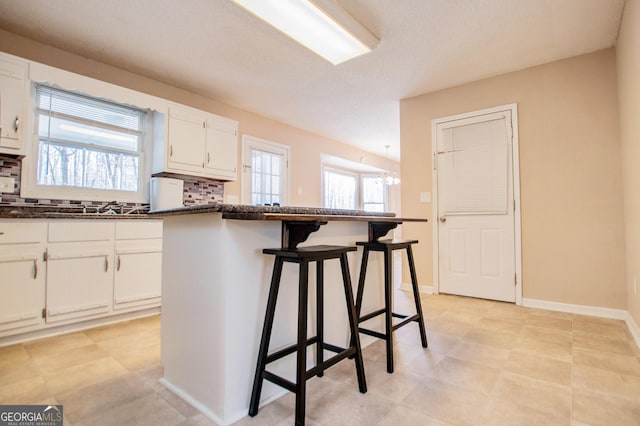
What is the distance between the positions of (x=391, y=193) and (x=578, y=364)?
687 centimetres

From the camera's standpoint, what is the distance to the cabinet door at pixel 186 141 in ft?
11.3

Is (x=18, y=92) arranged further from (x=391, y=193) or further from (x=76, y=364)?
(x=391, y=193)

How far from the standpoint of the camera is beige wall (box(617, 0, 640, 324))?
6.95 feet

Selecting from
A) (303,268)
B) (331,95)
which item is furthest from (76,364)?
(331,95)

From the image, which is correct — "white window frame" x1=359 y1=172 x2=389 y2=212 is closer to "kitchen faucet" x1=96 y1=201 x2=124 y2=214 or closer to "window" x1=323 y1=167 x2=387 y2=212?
"window" x1=323 y1=167 x2=387 y2=212

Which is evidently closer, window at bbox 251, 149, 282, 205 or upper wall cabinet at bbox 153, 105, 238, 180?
upper wall cabinet at bbox 153, 105, 238, 180

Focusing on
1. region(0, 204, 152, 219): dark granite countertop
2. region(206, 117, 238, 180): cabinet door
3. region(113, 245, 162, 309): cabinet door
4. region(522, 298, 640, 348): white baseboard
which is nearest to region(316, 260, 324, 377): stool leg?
region(0, 204, 152, 219): dark granite countertop

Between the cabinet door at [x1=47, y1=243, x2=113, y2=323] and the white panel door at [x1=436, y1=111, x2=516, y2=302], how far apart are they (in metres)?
3.43

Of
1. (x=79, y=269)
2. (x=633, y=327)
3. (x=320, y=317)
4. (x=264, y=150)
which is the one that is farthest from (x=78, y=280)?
(x=633, y=327)

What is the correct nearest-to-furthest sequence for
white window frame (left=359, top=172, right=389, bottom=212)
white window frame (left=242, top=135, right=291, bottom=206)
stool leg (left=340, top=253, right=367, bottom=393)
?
stool leg (left=340, top=253, right=367, bottom=393) → white window frame (left=242, top=135, right=291, bottom=206) → white window frame (left=359, top=172, right=389, bottom=212)

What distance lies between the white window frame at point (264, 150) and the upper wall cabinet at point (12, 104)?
2.41 m

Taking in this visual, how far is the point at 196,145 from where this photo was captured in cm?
365

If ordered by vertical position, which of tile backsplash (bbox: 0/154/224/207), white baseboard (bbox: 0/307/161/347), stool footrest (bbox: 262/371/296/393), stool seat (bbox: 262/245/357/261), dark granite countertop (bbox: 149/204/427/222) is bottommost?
white baseboard (bbox: 0/307/161/347)

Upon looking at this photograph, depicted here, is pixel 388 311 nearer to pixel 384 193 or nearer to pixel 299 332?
pixel 299 332
